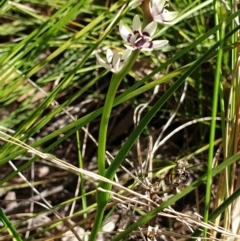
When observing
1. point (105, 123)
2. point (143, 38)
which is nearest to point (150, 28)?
point (143, 38)

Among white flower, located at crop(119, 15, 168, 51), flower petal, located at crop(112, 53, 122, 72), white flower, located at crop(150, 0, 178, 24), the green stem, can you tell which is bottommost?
the green stem

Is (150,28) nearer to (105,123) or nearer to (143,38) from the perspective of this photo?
(143,38)

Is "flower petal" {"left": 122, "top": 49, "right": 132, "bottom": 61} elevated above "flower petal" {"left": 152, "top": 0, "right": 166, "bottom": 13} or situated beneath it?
situated beneath

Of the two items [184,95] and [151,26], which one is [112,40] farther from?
[151,26]

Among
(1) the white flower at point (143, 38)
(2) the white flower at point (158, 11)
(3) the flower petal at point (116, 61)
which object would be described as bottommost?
(3) the flower petal at point (116, 61)

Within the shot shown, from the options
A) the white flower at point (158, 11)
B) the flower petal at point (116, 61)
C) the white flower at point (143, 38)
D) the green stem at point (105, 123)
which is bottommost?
the green stem at point (105, 123)

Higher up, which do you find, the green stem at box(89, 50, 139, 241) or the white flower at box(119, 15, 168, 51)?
the white flower at box(119, 15, 168, 51)

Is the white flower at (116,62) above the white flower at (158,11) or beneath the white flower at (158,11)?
beneath

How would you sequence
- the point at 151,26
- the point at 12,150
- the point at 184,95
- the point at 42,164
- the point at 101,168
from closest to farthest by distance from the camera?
the point at 151,26 → the point at 101,168 → the point at 12,150 → the point at 184,95 → the point at 42,164

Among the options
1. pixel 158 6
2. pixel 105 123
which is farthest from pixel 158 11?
pixel 105 123

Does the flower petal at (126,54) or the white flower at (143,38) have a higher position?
the white flower at (143,38)

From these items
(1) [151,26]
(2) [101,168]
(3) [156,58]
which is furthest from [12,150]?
(3) [156,58]
